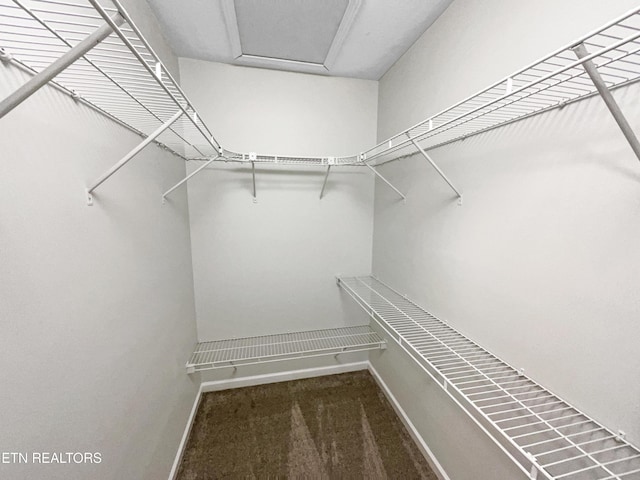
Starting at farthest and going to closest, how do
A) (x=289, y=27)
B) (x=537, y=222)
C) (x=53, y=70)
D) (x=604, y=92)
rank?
(x=289, y=27) < (x=537, y=222) < (x=604, y=92) < (x=53, y=70)

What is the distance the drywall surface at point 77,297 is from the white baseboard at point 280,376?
0.73 metres

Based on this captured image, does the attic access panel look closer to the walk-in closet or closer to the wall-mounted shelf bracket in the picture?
the walk-in closet

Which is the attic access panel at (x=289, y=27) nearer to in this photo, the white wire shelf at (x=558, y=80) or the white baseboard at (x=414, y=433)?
the white wire shelf at (x=558, y=80)

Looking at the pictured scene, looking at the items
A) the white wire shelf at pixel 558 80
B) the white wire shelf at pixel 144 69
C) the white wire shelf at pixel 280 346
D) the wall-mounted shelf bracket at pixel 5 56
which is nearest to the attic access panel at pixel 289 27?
the white wire shelf at pixel 144 69

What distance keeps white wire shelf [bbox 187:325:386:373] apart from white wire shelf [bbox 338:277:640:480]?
63cm

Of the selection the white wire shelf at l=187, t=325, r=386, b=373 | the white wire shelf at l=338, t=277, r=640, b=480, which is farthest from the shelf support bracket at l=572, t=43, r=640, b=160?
the white wire shelf at l=187, t=325, r=386, b=373

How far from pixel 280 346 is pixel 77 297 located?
1.45 metres

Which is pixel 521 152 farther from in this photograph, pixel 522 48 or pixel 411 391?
pixel 411 391

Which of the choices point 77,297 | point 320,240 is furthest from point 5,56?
point 320,240

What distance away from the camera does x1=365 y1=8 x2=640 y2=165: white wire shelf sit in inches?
19.4

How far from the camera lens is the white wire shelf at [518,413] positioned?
2.09 feet

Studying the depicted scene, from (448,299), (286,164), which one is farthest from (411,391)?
(286,164)

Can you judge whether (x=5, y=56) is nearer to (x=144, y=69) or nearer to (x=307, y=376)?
(x=144, y=69)

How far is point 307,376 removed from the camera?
2115mm
